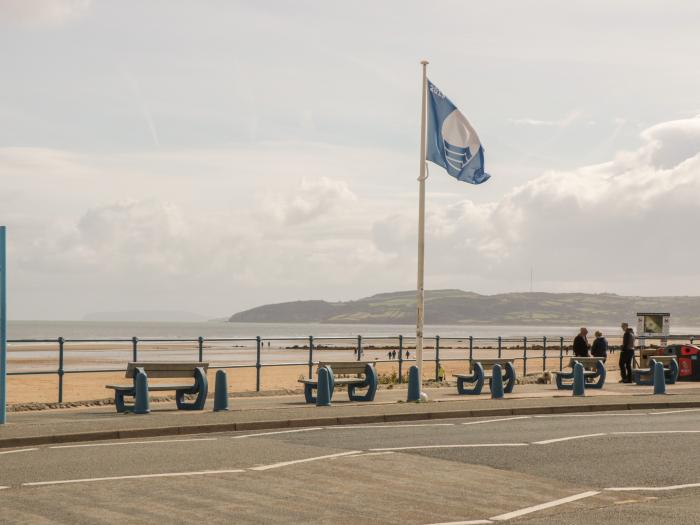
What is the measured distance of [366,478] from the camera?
11039 millimetres

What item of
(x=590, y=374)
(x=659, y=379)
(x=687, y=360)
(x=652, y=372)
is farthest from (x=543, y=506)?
(x=687, y=360)

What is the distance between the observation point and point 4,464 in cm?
1205

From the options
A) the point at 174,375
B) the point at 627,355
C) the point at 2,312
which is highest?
the point at 2,312

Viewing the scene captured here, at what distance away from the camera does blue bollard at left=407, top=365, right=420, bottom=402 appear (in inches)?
821

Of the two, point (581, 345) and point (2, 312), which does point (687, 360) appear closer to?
point (581, 345)

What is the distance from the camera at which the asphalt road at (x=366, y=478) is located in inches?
357

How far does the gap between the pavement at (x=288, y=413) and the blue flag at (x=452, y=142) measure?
481 centimetres

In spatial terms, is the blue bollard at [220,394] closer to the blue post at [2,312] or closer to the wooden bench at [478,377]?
the blue post at [2,312]

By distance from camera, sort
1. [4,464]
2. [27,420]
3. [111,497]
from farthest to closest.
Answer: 1. [27,420]
2. [4,464]
3. [111,497]

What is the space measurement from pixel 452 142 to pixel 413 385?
518cm

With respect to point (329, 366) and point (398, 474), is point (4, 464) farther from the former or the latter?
point (329, 366)

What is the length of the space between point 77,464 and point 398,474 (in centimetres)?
366

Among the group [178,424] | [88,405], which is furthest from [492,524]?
[88,405]

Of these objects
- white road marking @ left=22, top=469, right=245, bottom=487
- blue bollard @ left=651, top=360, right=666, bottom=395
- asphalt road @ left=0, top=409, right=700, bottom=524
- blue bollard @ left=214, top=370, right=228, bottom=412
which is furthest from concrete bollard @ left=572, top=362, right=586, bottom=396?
white road marking @ left=22, top=469, right=245, bottom=487
